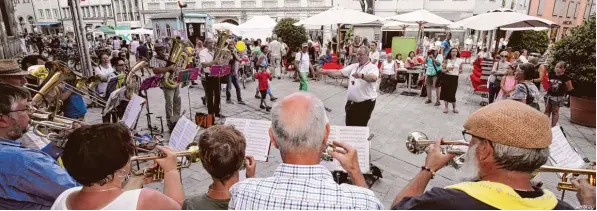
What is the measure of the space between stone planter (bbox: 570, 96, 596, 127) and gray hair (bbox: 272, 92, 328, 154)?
8.07 meters

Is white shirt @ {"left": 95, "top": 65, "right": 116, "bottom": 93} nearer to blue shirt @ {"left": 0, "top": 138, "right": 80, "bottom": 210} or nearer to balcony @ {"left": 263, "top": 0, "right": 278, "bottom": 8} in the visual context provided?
blue shirt @ {"left": 0, "top": 138, "right": 80, "bottom": 210}

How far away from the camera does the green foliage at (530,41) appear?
46.8 ft

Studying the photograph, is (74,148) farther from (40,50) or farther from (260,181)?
(40,50)

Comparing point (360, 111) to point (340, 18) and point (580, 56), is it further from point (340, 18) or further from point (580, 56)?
point (340, 18)

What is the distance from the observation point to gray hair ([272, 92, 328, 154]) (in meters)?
1.36

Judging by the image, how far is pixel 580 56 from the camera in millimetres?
6484

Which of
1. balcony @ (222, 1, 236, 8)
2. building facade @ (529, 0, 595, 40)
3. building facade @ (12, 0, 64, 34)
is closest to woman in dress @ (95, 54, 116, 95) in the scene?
balcony @ (222, 1, 236, 8)

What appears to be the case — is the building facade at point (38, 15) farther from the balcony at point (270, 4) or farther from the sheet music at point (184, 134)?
the sheet music at point (184, 134)

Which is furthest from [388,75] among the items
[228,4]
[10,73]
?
[228,4]

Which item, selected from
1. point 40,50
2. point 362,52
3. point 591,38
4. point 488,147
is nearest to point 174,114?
point 362,52

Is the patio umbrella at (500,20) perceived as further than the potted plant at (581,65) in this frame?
Yes

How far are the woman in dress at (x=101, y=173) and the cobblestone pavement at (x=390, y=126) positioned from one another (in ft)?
5.35

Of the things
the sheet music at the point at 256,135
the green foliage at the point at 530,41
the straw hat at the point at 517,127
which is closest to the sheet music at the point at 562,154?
the straw hat at the point at 517,127

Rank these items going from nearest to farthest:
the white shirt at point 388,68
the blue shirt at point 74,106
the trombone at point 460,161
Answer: the trombone at point 460,161 → the blue shirt at point 74,106 → the white shirt at point 388,68
